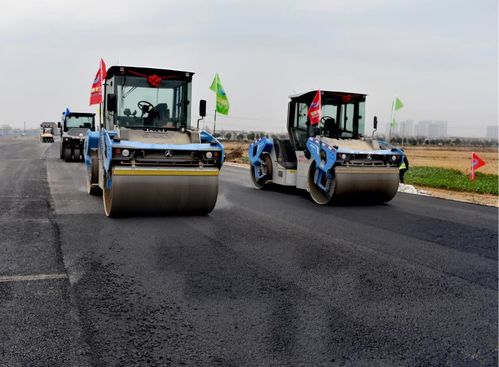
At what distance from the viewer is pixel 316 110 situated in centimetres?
1144

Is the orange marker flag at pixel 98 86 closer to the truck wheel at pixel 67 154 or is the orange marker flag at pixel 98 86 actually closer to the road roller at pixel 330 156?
the road roller at pixel 330 156

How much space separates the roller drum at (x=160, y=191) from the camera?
7848 millimetres

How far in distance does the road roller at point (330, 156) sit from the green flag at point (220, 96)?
31.9ft

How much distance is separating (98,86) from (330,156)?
4967 mm

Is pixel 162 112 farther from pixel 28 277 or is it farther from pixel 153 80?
pixel 28 277

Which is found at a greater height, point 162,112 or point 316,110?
point 316,110

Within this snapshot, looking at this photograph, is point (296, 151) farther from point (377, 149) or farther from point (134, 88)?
point (134, 88)

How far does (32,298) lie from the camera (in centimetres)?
430

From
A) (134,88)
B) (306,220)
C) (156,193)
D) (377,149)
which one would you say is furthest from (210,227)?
(377,149)

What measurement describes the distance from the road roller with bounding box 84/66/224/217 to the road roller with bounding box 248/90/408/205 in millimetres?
2874

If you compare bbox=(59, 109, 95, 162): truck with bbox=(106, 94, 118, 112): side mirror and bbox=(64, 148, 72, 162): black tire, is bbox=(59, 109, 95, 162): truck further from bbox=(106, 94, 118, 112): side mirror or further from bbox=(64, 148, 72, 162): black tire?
bbox=(106, 94, 118, 112): side mirror

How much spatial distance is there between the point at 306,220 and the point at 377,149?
3418 mm

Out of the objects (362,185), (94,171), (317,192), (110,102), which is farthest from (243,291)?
(94,171)

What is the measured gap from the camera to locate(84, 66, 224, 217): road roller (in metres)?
7.92
